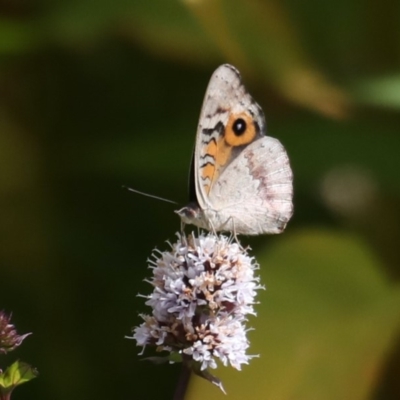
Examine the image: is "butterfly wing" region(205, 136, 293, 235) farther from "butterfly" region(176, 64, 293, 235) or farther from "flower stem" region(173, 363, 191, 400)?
"flower stem" region(173, 363, 191, 400)

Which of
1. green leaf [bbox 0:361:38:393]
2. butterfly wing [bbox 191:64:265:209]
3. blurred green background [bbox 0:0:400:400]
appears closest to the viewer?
green leaf [bbox 0:361:38:393]

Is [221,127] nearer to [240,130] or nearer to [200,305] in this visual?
[240,130]

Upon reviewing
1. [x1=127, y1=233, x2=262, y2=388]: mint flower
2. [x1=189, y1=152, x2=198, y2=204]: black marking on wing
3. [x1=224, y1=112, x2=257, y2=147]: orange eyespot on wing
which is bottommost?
[x1=127, y1=233, x2=262, y2=388]: mint flower

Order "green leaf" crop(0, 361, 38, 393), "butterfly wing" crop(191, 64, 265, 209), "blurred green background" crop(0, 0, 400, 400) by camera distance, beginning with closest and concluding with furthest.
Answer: "green leaf" crop(0, 361, 38, 393) → "butterfly wing" crop(191, 64, 265, 209) → "blurred green background" crop(0, 0, 400, 400)

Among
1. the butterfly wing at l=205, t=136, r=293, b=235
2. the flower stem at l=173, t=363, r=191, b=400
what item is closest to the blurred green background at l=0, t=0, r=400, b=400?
the butterfly wing at l=205, t=136, r=293, b=235

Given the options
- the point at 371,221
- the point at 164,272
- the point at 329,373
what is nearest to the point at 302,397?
the point at 329,373

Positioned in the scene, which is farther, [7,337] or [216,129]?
[216,129]

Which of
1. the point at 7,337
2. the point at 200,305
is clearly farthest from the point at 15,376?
the point at 200,305
